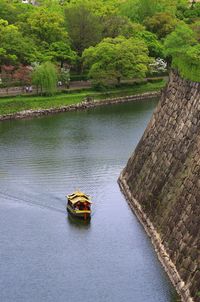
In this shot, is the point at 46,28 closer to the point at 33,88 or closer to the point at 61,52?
the point at 61,52

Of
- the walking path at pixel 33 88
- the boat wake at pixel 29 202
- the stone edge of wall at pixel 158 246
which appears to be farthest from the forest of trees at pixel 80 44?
the boat wake at pixel 29 202

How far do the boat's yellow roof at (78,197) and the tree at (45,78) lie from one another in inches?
1333

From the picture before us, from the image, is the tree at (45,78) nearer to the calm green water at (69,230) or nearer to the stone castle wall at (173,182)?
the calm green water at (69,230)

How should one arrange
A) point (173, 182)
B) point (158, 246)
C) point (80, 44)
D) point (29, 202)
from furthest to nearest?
point (80, 44) < point (29, 202) < point (173, 182) < point (158, 246)

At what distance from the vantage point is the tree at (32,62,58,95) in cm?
7169

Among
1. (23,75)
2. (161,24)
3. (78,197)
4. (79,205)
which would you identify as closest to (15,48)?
(23,75)

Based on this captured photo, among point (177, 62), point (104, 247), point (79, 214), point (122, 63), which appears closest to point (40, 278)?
point (104, 247)

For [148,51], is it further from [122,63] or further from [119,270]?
[119,270]

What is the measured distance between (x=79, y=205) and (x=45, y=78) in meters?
35.4

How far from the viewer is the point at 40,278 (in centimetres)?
3058

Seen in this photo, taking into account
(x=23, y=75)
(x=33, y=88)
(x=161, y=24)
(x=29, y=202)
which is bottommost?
(x=33, y=88)

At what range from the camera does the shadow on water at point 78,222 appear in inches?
1438

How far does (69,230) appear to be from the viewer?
36.0m

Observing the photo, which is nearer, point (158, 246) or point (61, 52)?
point (158, 246)
